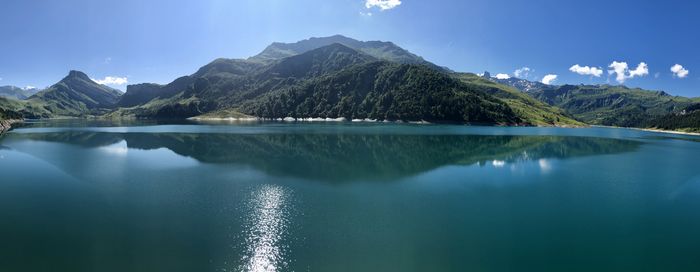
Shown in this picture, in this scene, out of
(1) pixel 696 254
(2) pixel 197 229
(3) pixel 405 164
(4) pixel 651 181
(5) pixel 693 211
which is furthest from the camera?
(3) pixel 405 164

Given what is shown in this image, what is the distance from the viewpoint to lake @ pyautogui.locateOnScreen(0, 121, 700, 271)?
2284 centimetres

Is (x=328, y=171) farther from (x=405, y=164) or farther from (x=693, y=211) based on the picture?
(x=693, y=211)

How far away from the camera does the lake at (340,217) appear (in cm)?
2284

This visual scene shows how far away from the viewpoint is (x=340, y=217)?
1225 inches

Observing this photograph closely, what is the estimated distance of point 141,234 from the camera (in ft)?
87.3

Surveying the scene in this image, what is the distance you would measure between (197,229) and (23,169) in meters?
46.2

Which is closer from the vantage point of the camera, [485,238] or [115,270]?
[115,270]

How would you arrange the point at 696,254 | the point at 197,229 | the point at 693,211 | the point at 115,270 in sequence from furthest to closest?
1. the point at 693,211
2. the point at 197,229
3. the point at 696,254
4. the point at 115,270

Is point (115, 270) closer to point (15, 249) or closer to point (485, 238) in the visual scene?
point (15, 249)

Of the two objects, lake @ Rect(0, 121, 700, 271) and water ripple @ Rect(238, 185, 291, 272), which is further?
lake @ Rect(0, 121, 700, 271)

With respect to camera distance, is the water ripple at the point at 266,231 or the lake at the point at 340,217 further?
the lake at the point at 340,217

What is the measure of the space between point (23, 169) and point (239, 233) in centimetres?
4946

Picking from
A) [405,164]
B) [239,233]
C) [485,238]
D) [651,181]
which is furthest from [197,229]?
[651,181]

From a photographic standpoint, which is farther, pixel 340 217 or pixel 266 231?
pixel 340 217
